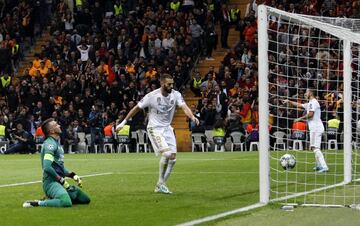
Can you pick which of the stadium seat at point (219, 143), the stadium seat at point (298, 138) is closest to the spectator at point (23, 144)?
the stadium seat at point (219, 143)

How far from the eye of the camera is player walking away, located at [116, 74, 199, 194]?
53.5 ft

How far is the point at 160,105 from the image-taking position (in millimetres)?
16484

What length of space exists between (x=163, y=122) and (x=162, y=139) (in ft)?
1.26

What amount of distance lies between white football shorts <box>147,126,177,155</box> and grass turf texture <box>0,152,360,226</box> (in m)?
0.84

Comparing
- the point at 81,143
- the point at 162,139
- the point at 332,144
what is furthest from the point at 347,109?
the point at 81,143

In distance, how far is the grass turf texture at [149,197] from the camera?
12.3m

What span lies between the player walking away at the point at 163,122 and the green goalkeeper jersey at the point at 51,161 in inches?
96.7

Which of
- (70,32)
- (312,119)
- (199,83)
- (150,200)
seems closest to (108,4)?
(70,32)

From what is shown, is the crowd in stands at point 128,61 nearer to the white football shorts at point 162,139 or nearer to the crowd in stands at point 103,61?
the crowd in stands at point 103,61

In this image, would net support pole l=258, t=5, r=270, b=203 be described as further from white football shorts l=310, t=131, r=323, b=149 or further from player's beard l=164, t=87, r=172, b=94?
white football shorts l=310, t=131, r=323, b=149

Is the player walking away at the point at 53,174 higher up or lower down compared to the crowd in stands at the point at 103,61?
lower down

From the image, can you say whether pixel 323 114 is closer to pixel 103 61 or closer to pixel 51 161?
pixel 103 61

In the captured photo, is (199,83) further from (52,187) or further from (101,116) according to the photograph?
(52,187)

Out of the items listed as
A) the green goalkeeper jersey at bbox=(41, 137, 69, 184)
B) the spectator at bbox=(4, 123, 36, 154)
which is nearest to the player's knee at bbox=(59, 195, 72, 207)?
the green goalkeeper jersey at bbox=(41, 137, 69, 184)
